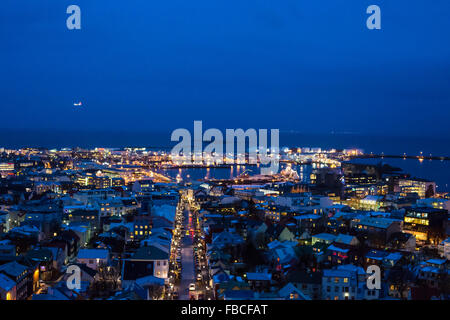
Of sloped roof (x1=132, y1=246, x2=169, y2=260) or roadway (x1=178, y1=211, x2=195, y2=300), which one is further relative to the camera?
sloped roof (x1=132, y1=246, x2=169, y2=260)

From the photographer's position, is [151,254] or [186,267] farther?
[186,267]

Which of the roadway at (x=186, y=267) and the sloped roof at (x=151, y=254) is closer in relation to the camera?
the roadway at (x=186, y=267)

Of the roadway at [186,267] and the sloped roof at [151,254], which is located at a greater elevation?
the sloped roof at [151,254]

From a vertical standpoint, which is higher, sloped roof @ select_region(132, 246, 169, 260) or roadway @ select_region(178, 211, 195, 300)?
sloped roof @ select_region(132, 246, 169, 260)

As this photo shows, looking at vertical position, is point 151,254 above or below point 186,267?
above

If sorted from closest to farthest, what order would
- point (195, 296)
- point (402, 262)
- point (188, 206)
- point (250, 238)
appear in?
1. point (195, 296)
2. point (402, 262)
3. point (250, 238)
4. point (188, 206)
